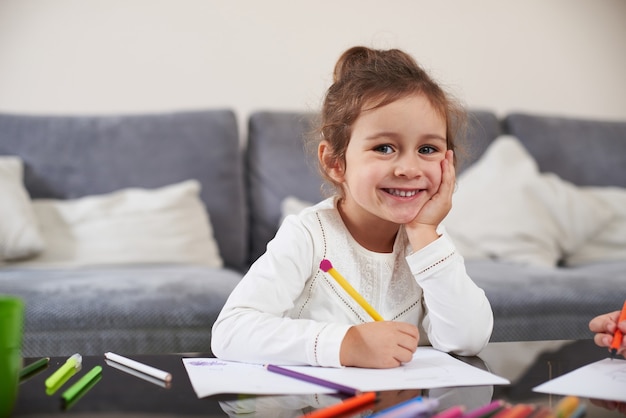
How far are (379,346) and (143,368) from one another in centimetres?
24

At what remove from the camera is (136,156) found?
2.25 m

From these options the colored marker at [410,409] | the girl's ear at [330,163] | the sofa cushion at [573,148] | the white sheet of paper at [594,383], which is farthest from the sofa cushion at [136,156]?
the colored marker at [410,409]

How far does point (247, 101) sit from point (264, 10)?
13.7 inches

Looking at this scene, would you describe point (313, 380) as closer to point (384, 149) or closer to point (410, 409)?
point (410, 409)

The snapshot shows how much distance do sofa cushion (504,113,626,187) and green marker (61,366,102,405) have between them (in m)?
2.16

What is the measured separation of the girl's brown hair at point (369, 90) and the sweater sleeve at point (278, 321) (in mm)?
151

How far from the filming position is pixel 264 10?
264cm

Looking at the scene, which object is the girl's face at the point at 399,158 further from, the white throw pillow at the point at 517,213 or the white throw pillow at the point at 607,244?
the white throw pillow at the point at 607,244

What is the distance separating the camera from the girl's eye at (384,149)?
0.94m

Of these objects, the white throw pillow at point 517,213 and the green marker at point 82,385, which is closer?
the green marker at point 82,385

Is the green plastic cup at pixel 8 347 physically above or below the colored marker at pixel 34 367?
above

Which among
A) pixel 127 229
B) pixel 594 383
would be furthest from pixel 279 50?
pixel 594 383

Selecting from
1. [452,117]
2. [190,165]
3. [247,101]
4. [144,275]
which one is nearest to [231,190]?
[190,165]

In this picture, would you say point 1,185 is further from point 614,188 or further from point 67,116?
point 614,188
